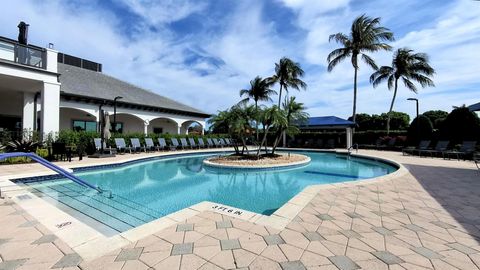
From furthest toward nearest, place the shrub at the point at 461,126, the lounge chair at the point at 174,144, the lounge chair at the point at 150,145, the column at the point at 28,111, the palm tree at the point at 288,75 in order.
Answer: the palm tree at the point at 288,75
the lounge chair at the point at 174,144
the lounge chair at the point at 150,145
the shrub at the point at 461,126
the column at the point at 28,111

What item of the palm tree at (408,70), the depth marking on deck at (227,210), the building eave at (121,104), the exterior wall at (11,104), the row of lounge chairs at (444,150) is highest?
Answer: the palm tree at (408,70)

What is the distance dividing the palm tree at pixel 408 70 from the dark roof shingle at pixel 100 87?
21.7 meters

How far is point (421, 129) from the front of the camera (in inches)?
706

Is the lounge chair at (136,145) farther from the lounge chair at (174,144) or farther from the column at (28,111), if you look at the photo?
the column at (28,111)

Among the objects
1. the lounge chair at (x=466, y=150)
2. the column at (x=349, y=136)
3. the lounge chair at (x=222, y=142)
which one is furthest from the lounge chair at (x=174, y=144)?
the lounge chair at (x=466, y=150)

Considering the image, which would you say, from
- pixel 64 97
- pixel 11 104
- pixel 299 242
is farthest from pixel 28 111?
pixel 299 242

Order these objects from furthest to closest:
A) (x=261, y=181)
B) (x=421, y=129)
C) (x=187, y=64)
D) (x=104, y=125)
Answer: (x=187, y=64) < (x=421, y=129) < (x=104, y=125) < (x=261, y=181)

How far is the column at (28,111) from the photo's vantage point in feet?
43.8

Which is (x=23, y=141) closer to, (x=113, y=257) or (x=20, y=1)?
(x=20, y=1)

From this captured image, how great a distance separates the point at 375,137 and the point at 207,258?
78.0ft

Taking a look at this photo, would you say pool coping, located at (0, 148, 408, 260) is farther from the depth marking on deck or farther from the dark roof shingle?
the dark roof shingle

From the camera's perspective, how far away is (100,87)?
18.5 metres

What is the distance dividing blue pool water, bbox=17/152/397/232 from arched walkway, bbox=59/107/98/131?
9.35 meters

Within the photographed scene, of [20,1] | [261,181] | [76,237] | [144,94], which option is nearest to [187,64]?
[144,94]
